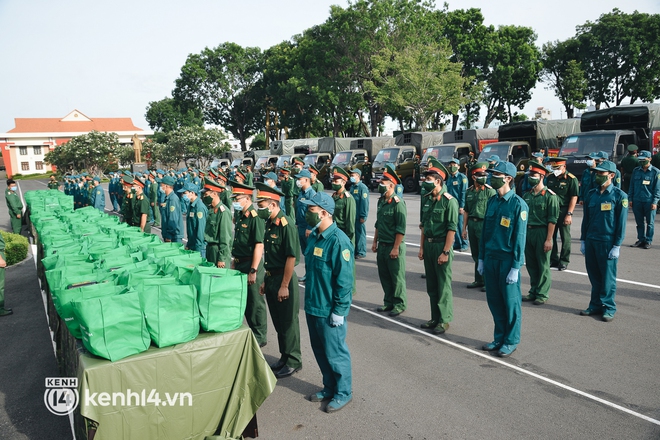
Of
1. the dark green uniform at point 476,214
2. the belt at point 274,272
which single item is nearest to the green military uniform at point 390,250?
the dark green uniform at point 476,214

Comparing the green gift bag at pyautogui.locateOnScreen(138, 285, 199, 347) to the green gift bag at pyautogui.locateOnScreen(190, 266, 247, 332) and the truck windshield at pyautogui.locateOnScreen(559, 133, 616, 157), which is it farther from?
the truck windshield at pyautogui.locateOnScreen(559, 133, 616, 157)

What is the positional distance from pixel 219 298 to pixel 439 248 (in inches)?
129

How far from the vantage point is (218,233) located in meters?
6.96

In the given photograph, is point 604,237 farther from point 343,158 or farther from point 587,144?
point 343,158

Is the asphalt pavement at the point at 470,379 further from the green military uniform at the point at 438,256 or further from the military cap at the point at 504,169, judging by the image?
the military cap at the point at 504,169

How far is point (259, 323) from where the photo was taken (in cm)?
568

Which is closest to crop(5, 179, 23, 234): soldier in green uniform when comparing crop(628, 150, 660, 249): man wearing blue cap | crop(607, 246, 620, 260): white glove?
crop(607, 246, 620, 260): white glove

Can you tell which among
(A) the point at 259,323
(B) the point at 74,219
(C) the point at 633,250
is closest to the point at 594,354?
(A) the point at 259,323

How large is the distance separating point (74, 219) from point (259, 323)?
579 cm

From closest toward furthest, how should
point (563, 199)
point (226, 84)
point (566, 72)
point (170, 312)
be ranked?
point (170, 312)
point (563, 199)
point (566, 72)
point (226, 84)

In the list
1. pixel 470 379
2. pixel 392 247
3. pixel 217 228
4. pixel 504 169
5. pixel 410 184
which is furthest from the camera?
pixel 410 184

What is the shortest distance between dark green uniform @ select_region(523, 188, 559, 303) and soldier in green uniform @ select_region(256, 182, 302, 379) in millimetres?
3975

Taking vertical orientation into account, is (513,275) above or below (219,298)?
below

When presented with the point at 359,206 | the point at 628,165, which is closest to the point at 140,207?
the point at 359,206
